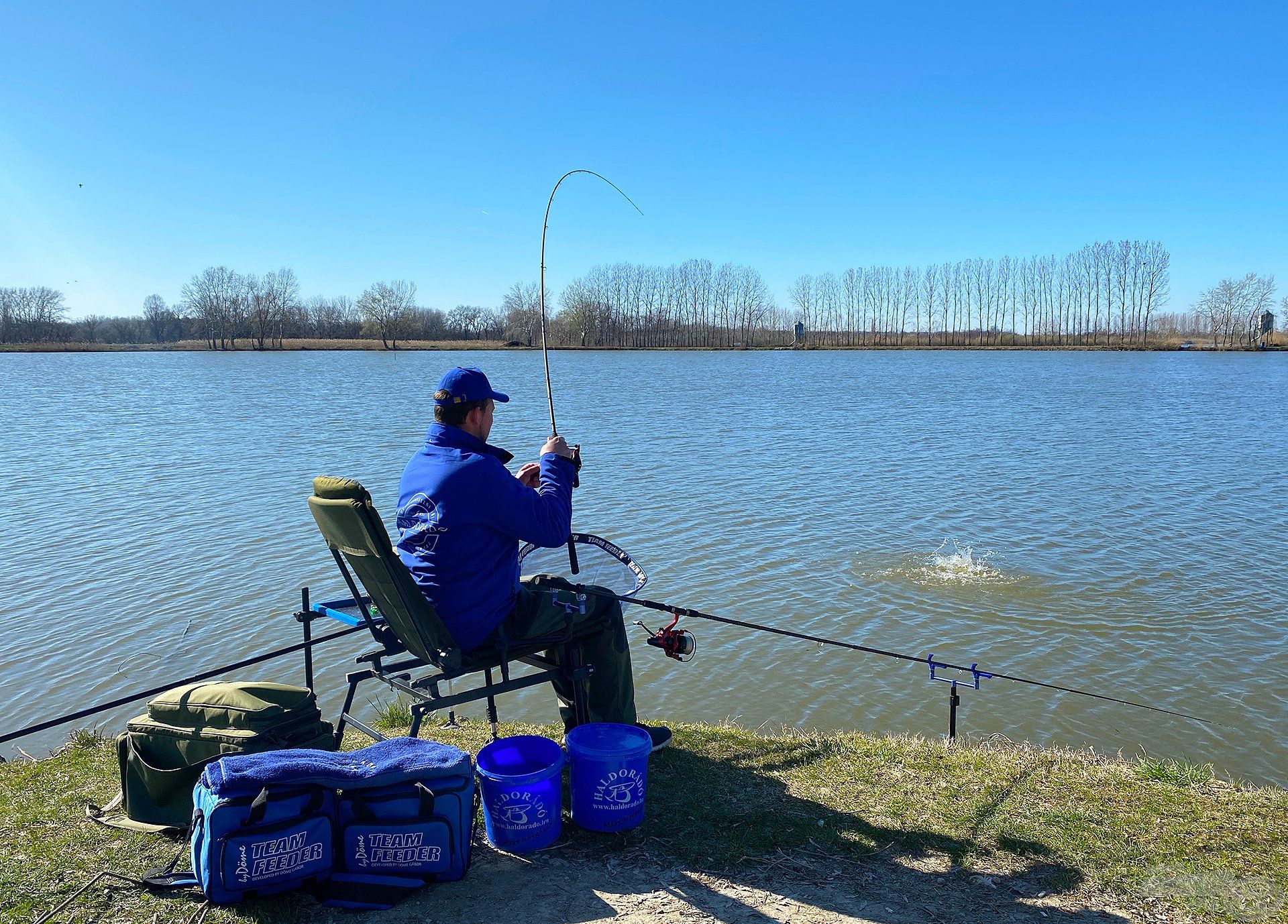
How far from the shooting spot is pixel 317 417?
1084 inches

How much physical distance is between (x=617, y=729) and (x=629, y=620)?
15.6 feet

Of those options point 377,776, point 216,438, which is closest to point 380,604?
point 377,776

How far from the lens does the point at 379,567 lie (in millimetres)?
3676

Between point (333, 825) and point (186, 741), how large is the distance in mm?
949

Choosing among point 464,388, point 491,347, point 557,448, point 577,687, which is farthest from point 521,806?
point 491,347

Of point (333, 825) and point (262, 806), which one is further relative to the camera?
point (333, 825)

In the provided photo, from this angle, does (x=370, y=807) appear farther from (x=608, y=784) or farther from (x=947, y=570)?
(x=947, y=570)

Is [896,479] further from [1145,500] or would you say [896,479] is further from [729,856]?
[729,856]

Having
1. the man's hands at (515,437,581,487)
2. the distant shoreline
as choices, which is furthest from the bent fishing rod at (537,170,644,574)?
Result: the distant shoreline

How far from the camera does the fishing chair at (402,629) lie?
3611mm

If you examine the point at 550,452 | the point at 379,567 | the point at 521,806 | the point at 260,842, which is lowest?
the point at 521,806

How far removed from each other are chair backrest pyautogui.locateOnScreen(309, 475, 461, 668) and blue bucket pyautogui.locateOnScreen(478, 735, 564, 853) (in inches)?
20.8

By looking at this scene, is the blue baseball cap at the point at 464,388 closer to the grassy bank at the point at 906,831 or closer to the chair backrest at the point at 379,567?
the chair backrest at the point at 379,567

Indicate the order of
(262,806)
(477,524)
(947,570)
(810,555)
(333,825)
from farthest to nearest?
(810,555) < (947,570) < (477,524) < (333,825) < (262,806)
